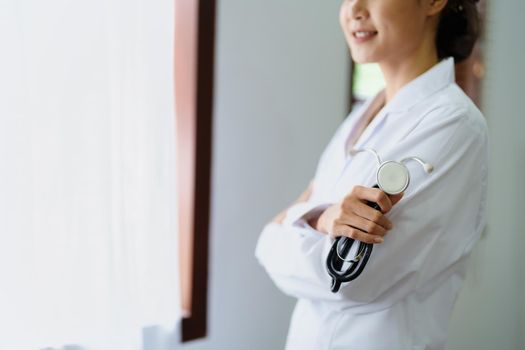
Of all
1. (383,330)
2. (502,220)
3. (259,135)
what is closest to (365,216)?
(383,330)

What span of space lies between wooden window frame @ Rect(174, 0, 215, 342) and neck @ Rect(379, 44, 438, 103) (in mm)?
505

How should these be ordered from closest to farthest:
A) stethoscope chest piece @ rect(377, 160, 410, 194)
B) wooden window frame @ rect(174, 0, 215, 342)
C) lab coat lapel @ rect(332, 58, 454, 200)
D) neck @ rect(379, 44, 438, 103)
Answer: stethoscope chest piece @ rect(377, 160, 410, 194) < lab coat lapel @ rect(332, 58, 454, 200) < neck @ rect(379, 44, 438, 103) < wooden window frame @ rect(174, 0, 215, 342)

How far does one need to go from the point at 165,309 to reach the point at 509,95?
2.01m

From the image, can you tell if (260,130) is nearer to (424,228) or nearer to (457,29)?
(457,29)

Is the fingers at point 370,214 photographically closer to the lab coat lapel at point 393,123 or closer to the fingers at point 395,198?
the fingers at point 395,198

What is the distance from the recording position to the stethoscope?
2.56 feet

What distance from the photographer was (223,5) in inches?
55.1

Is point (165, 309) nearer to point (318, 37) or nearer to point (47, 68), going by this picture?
point (47, 68)

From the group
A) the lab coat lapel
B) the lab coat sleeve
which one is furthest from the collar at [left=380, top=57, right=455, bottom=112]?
the lab coat sleeve

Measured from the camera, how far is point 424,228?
2.91 feet

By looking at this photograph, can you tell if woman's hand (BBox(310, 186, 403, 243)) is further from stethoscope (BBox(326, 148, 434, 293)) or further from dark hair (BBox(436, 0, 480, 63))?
dark hair (BBox(436, 0, 480, 63))

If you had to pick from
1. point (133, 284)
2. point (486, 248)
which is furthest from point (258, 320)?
point (486, 248)

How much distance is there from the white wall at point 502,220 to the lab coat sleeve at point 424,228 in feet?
5.28

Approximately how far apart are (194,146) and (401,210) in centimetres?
67
